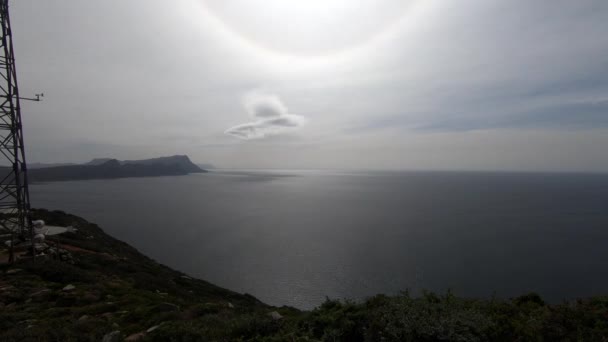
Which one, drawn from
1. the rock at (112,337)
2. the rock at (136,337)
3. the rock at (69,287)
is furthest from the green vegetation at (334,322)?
the rock at (69,287)

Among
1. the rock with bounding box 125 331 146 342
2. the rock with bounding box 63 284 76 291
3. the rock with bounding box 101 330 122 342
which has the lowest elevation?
the rock with bounding box 63 284 76 291

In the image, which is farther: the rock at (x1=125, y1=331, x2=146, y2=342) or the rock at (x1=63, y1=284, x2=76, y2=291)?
the rock at (x1=63, y1=284, x2=76, y2=291)

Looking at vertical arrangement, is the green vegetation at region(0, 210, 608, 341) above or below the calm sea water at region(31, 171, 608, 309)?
above

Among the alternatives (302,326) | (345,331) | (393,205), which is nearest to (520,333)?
(345,331)

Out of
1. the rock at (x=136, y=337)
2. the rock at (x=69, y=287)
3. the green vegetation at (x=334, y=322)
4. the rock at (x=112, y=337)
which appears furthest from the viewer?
the rock at (x=69, y=287)

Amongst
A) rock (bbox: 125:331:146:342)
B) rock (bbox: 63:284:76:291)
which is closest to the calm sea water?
rock (bbox: 63:284:76:291)

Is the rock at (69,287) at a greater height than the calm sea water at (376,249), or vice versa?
the rock at (69,287)

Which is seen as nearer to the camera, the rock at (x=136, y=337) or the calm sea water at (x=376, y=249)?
the rock at (x=136, y=337)

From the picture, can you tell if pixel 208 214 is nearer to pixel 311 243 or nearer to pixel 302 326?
pixel 311 243

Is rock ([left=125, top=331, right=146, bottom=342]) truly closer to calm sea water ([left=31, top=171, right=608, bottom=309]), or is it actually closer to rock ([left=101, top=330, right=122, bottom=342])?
rock ([left=101, top=330, right=122, bottom=342])

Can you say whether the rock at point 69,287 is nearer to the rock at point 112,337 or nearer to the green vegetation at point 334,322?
the green vegetation at point 334,322

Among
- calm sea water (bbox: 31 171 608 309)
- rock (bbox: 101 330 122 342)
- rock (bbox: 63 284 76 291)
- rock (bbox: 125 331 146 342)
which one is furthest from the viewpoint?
calm sea water (bbox: 31 171 608 309)

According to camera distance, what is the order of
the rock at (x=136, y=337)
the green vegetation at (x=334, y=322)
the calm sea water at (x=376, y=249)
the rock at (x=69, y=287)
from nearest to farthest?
the green vegetation at (x=334, y=322) < the rock at (x=136, y=337) < the rock at (x=69, y=287) < the calm sea water at (x=376, y=249)

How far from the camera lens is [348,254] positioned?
168 ft
